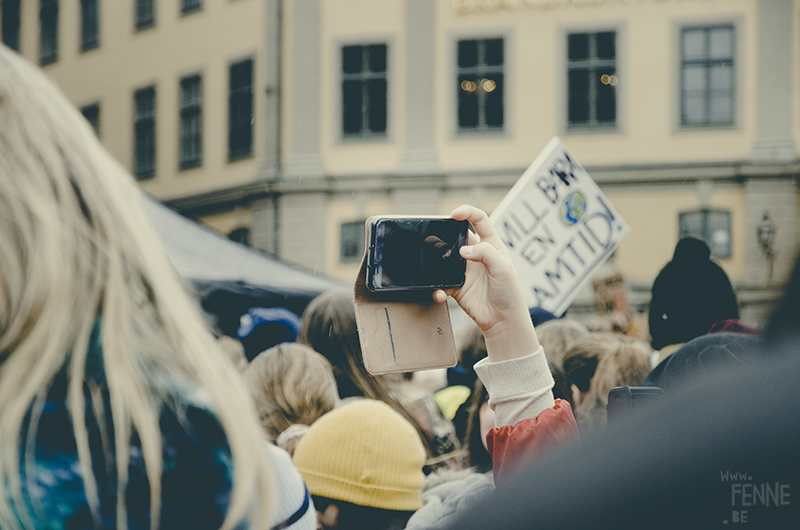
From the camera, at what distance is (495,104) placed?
1736 centimetres

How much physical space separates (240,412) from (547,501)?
1.40ft

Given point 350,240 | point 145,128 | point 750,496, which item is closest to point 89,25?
point 145,128

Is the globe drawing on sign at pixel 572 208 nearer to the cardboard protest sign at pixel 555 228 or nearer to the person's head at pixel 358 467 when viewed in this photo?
the cardboard protest sign at pixel 555 228

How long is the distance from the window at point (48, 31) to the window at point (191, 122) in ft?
18.0

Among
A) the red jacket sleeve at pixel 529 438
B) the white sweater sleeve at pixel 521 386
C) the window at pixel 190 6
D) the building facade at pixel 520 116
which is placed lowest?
the red jacket sleeve at pixel 529 438

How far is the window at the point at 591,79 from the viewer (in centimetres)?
1703

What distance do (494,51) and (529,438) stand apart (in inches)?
652

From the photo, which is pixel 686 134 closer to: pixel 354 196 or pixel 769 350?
pixel 354 196

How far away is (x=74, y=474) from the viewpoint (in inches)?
32.9

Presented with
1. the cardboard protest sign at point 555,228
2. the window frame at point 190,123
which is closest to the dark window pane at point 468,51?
the window frame at point 190,123

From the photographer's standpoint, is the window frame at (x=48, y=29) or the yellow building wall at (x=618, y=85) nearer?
the yellow building wall at (x=618, y=85)

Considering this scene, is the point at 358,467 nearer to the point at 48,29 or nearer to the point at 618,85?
the point at 618,85

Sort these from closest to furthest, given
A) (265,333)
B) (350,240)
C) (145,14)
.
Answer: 1. (265,333)
2. (350,240)
3. (145,14)

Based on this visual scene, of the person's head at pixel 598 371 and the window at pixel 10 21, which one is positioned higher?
the window at pixel 10 21
